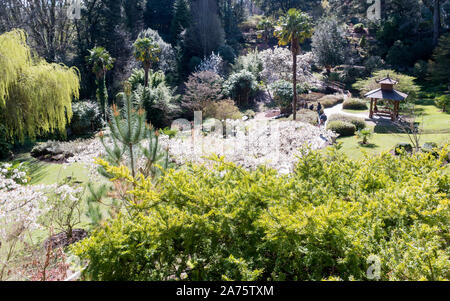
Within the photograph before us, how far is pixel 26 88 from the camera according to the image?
500 inches

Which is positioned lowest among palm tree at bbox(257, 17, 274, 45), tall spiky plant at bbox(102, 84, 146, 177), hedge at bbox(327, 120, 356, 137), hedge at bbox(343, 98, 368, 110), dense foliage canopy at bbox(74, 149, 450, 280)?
hedge at bbox(327, 120, 356, 137)

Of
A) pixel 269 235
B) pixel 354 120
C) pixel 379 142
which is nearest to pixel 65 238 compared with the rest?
pixel 269 235

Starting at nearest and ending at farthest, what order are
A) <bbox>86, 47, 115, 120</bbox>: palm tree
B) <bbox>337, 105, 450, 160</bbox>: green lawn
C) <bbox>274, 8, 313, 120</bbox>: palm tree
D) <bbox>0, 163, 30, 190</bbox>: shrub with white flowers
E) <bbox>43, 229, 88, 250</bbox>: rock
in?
1. <bbox>0, 163, 30, 190</bbox>: shrub with white flowers
2. <bbox>43, 229, 88, 250</bbox>: rock
3. <bbox>337, 105, 450, 160</bbox>: green lawn
4. <bbox>274, 8, 313, 120</bbox>: palm tree
5. <bbox>86, 47, 115, 120</bbox>: palm tree

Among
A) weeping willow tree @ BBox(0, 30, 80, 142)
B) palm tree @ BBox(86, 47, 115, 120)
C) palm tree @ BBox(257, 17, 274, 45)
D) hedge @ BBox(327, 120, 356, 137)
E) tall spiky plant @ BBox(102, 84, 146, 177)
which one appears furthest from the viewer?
palm tree @ BBox(257, 17, 274, 45)

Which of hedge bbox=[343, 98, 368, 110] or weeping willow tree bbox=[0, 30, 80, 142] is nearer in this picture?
weeping willow tree bbox=[0, 30, 80, 142]

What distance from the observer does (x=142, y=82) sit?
2698 cm

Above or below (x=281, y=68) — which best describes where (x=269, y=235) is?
below

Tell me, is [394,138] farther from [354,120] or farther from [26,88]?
[26,88]

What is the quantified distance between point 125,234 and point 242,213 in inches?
50.7

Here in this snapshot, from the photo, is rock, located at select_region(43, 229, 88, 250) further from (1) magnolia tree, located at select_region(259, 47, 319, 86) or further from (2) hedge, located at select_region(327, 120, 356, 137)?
(1) magnolia tree, located at select_region(259, 47, 319, 86)

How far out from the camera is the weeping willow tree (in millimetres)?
11867

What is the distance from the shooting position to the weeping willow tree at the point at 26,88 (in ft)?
38.9

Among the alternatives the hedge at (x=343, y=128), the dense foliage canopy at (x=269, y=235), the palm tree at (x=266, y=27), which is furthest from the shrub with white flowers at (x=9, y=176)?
the palm tree at (x=266, y=27)

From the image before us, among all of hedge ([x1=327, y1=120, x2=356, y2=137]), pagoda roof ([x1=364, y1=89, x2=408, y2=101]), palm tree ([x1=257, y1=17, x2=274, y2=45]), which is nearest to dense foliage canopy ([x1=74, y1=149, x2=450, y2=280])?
hedge ([x1=327, y1=120, x2=356, y2=137])
